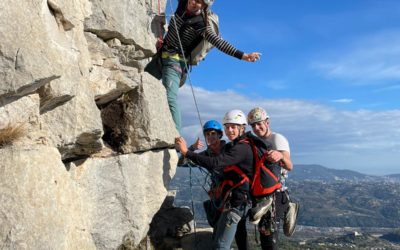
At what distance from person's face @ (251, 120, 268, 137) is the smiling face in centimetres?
344

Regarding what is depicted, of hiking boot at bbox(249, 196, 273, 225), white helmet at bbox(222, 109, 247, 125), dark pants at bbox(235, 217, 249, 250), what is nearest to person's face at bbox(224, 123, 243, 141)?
white helmet at bbox(222, 109, 247, 125)

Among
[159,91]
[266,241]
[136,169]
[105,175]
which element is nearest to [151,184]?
[136,169]

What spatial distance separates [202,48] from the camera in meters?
11.9

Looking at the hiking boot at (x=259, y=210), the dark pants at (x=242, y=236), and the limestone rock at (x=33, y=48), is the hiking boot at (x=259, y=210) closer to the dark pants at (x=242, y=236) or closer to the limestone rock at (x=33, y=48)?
the dark pants at (x=242, y=236)

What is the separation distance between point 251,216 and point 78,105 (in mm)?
4509

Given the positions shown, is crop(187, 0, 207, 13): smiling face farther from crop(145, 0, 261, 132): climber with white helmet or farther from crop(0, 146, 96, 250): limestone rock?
crop(0, 146, 96, 250): limestone rock

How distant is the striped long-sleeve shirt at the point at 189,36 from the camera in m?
10.5

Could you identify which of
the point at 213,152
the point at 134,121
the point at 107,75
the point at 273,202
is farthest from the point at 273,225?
the point at 107,75

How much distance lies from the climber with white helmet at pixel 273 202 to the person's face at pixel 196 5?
10.2ft

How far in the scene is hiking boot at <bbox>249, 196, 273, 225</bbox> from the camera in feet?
29.9

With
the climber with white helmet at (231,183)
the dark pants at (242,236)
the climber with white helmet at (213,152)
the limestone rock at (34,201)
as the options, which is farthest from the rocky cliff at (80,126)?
the dark pants at (242,236)

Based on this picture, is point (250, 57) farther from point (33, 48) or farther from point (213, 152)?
point (33, 48)

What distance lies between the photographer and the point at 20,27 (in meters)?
5.72

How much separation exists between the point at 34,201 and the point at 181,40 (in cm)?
670
